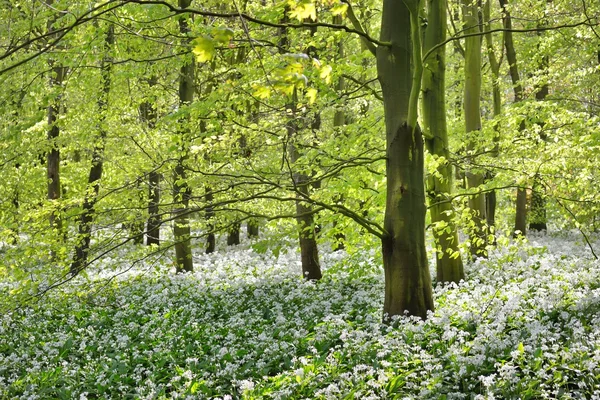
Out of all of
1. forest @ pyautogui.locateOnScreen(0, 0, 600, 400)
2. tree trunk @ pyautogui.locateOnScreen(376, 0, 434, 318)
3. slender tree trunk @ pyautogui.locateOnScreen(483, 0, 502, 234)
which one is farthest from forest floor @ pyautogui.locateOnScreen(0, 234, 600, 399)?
slender tree trunk @ pyautogui.locateOnScreen(483, 0, 502, 234)

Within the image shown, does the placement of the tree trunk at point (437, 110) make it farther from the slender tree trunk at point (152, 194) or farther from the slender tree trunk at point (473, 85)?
the slender tree trunk at point (152, 194)

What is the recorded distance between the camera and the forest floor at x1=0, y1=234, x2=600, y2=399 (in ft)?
17.3

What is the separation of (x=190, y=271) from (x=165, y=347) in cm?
783

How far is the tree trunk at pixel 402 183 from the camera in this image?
7.24 metres

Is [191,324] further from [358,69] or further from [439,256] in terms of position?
[358,69]

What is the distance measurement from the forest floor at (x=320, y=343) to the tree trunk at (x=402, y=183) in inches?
15.3

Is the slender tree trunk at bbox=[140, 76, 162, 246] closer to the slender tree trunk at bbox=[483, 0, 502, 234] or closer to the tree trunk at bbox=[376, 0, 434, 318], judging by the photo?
the tree trunk at bbox=[376, 0, 434, 318]

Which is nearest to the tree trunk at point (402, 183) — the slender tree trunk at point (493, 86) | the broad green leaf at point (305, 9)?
the broad green leaf at point (305, 9)

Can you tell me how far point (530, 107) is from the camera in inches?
533

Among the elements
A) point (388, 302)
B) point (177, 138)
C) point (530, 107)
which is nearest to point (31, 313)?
point (177, 138)

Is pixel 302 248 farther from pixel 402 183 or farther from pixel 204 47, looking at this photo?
pixel 204 47

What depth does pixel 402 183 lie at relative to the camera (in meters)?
7.24

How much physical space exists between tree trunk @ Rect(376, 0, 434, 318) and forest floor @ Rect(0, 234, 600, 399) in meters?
0.39

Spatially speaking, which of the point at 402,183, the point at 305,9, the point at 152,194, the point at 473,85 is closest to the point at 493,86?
the point at 473,85
